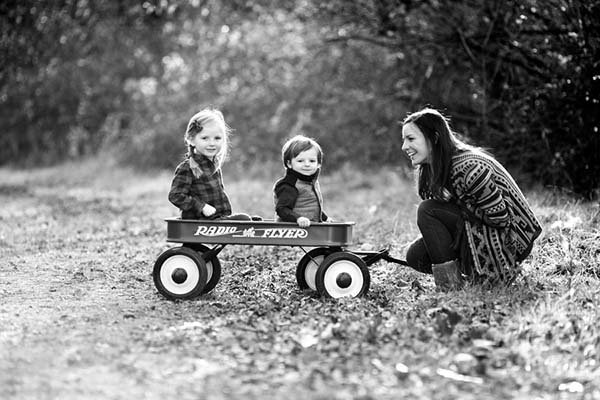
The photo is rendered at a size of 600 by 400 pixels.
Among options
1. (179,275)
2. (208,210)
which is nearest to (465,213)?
(208,210)

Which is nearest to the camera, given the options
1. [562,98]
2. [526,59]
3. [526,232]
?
[526,232]

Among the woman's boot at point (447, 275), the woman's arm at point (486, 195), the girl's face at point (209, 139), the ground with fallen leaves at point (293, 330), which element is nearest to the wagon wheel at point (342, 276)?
the ground with fallen leaves at point (293, 330)

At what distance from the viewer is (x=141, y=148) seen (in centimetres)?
1725

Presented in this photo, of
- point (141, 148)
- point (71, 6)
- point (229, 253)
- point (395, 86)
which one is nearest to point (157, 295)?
point (229, 253)

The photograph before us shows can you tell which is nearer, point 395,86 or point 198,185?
point 198,185

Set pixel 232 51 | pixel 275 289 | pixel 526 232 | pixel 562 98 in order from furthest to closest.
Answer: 1. pixel 232 51
2. pixel 562 98
3. pixel 275 289
4. pixel 526 232

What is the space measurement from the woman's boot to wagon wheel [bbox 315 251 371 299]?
49cm

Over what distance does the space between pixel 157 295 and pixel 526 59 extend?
5105 millimetres

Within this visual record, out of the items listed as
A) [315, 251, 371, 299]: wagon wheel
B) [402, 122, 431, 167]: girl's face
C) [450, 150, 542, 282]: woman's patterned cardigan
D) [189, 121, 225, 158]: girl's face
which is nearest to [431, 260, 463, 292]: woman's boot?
[450, 150, 542, 282]: woman's patterned cardigan

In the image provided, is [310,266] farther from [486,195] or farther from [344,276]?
[486,195]

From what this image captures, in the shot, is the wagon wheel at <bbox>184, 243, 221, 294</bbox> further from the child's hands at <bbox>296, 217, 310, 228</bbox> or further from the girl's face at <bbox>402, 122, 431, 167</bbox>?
the girl's face at <bbox>402, 122, 431, 167</bbox>

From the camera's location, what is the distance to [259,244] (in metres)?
5.49

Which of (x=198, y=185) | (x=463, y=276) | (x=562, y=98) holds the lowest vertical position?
(x=463, y=276)

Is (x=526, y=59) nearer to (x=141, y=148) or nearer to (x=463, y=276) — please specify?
(x=463, y=276)
